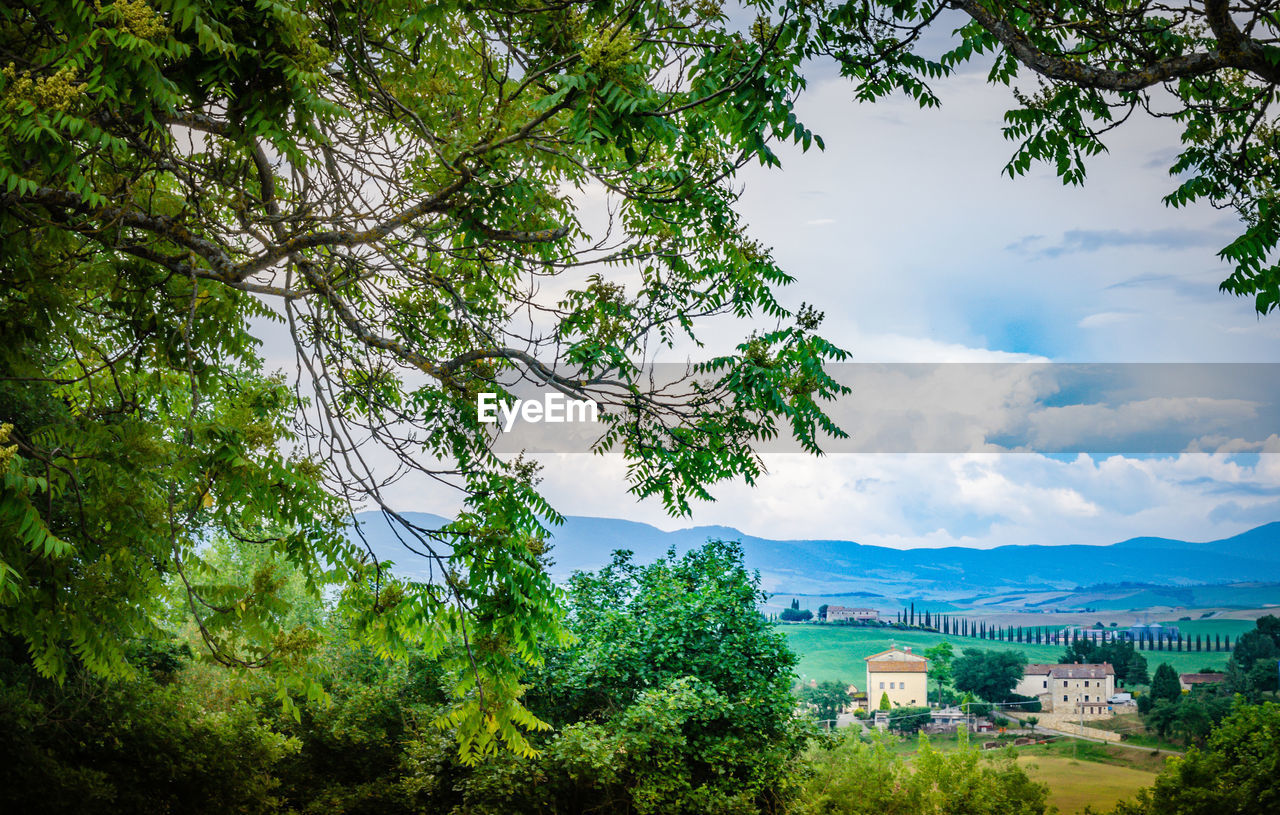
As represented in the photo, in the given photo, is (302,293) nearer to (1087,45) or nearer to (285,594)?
(1087,45)

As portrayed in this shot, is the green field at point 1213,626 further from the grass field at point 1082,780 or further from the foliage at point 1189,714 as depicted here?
the grass field at point 1082,780

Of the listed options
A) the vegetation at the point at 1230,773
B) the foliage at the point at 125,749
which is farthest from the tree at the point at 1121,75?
the foliage at the point at 125,749

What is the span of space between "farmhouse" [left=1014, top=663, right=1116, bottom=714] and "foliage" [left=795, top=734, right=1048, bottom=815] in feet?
2.29

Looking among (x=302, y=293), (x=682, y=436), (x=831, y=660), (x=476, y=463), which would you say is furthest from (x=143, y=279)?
(x=831, y=660)

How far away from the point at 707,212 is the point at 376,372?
1973 mm

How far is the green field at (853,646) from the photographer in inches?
274

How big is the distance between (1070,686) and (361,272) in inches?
234

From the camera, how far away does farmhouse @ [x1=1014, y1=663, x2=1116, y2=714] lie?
6.53 metres

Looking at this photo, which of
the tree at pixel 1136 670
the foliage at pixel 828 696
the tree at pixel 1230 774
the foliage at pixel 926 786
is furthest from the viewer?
the foliage at pixel 828 696

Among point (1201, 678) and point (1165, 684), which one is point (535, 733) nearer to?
point (1165, 684)

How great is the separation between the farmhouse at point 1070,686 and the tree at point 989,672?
0.08 m

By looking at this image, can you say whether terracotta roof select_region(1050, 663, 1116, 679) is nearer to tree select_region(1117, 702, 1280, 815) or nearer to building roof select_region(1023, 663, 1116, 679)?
building roof select_region(1023, 663, 1116, 679)

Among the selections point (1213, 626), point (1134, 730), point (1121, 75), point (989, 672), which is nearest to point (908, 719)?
point (989, 672)

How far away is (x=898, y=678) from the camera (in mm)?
7027
